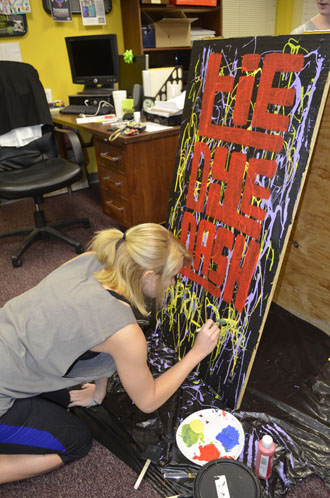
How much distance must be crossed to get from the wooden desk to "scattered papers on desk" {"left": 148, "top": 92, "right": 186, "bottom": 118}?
11 cm

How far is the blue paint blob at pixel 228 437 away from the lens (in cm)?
127

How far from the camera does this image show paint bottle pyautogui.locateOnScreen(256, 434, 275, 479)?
43.9 inches

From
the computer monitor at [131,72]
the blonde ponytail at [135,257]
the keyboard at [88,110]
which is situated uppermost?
the computer monitor at [131,72]

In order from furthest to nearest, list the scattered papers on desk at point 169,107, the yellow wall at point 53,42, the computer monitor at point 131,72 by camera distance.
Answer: the yellow wall at point 53,42 < the computer monitor at point 131,72 < the scattered papers on desk at point 169,107

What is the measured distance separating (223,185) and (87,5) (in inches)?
107

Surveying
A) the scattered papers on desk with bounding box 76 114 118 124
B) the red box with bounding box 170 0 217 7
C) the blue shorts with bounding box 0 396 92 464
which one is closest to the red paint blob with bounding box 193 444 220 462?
the blue shorts with bounding box 0 396 92 464

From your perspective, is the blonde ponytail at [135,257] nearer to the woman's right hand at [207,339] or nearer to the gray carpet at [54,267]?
the woman's right hand at [207,339]

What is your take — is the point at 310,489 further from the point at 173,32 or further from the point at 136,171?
the point at 173,32

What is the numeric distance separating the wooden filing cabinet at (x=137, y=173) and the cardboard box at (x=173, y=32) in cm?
139

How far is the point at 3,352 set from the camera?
3.52 ft

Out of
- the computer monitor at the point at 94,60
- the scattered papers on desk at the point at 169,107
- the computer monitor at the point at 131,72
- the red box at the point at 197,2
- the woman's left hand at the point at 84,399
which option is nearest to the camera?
the woman's left hand at the point at 84,399

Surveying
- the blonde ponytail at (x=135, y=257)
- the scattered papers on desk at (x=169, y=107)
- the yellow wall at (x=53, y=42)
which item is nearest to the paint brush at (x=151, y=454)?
the blonde ponytail at (x=135, y=257)

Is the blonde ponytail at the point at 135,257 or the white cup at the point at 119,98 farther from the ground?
the white cup at the point at 119,98

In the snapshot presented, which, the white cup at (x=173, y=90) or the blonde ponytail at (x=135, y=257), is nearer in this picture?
the blonde ponytail at (x=135, y=257)
